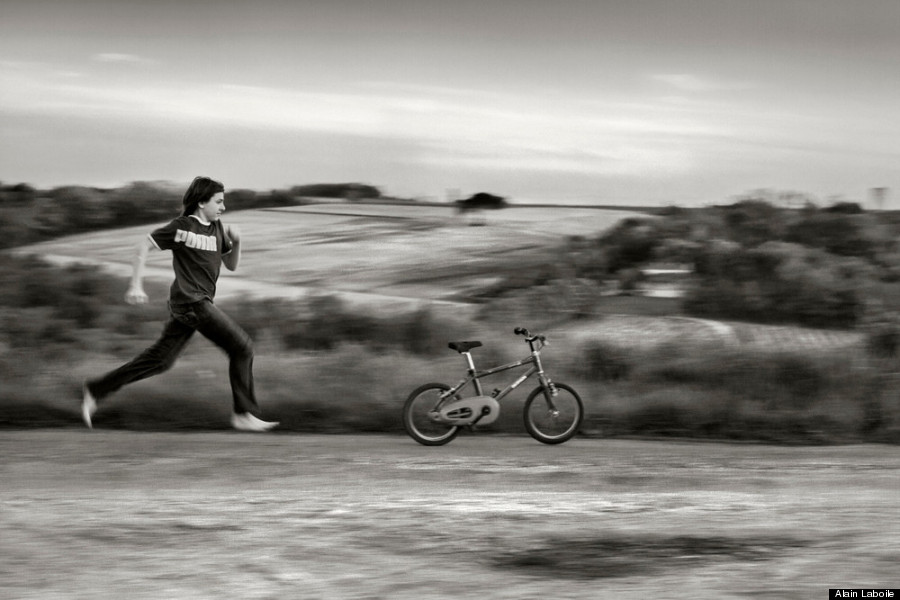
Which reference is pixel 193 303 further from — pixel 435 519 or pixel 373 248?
pixel 435 519

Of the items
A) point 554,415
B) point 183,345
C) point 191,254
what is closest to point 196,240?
point 191,254

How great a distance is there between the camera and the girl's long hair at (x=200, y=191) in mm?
7711

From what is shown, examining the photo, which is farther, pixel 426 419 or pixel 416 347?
pixel 416 347

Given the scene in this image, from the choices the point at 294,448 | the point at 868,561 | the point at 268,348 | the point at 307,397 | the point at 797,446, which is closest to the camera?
the point at 868,561

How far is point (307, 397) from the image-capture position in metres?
8.77

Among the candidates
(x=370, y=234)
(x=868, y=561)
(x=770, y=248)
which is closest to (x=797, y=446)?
(x=770, y=248)

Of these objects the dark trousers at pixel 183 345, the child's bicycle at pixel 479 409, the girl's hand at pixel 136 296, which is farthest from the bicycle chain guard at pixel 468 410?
the girl's hand at pixel 136 296

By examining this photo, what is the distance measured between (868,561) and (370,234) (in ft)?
19.7

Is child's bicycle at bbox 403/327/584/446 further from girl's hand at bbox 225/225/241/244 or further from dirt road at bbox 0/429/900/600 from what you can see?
girl's hand at bbox 225/225/241/244

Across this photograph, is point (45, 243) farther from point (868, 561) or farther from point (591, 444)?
point (868, 561)

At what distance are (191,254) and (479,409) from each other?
2.27 m

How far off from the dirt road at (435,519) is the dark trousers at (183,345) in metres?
0.41

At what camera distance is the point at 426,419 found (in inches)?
310

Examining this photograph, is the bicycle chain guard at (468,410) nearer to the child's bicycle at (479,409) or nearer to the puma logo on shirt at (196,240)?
the child's bicycle at (479,409)
